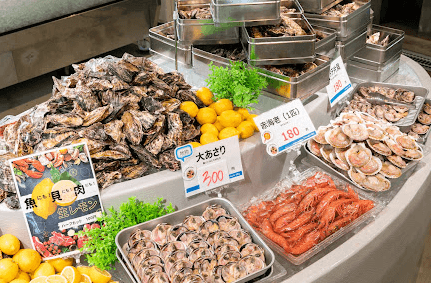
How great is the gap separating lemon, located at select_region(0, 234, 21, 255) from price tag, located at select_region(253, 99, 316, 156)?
1.24m

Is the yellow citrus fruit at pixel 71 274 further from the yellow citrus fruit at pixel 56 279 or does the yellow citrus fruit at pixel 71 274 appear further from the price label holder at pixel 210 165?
the price label holder at pixel 210 165

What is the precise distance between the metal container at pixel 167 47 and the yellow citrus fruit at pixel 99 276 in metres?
1.49

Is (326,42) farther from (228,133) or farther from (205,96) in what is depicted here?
(228,133)

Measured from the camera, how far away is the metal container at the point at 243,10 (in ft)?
7.89

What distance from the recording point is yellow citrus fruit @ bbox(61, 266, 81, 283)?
69.7 inches

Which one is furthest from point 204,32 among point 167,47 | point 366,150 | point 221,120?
point 366,150

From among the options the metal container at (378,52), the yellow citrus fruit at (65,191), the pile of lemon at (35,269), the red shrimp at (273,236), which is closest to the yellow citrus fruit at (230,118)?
the red shrimp at (273,236)

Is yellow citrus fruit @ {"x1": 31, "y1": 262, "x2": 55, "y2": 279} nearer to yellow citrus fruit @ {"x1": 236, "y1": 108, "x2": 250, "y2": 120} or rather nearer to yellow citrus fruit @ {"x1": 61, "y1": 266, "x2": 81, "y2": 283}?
yellow citrus fruit @ {"x1": 61, "y1": 266, "x2": 81, "y2": 283}

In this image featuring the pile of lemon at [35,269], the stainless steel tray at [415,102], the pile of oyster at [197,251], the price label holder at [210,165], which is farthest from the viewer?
the stainless steel tray at [415,102]

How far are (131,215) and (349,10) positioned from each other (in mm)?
2210

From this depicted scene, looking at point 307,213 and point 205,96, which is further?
point 205,96

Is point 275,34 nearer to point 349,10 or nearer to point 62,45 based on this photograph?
point 349,10

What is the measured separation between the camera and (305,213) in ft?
6.75

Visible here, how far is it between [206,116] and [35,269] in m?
1.04
